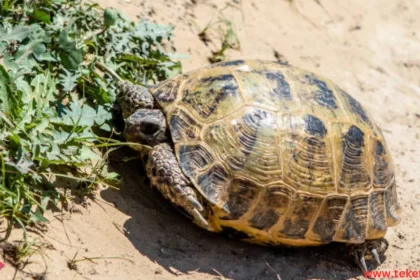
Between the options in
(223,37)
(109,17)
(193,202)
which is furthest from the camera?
(223,37)

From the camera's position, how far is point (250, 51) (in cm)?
758

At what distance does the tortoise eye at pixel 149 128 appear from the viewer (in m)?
5.41

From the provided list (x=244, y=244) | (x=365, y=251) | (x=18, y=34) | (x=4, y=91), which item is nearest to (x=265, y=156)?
(x=244, y=244)

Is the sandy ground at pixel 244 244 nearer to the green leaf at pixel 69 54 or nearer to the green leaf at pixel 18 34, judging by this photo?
the green leaf at pixel 69 54

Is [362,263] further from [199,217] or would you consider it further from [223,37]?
[223,37]

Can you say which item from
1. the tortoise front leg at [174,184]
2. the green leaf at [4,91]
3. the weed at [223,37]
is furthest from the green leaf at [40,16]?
the weed at [223,37]

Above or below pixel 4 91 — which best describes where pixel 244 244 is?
below

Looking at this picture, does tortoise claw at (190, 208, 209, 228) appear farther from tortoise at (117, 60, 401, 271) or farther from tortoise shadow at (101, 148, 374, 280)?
tortoise shadow at (101, 148, 374, 280)

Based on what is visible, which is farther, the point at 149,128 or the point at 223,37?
the point at 223,37

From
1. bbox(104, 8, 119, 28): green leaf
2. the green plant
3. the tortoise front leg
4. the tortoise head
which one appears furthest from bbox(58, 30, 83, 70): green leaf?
the tortoise front leg

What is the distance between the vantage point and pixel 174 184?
16.8 ft

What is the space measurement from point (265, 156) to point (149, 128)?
0.92 metres

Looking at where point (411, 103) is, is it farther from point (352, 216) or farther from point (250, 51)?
point (352, 216)

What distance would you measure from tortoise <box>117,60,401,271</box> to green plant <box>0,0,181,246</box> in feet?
1.21
